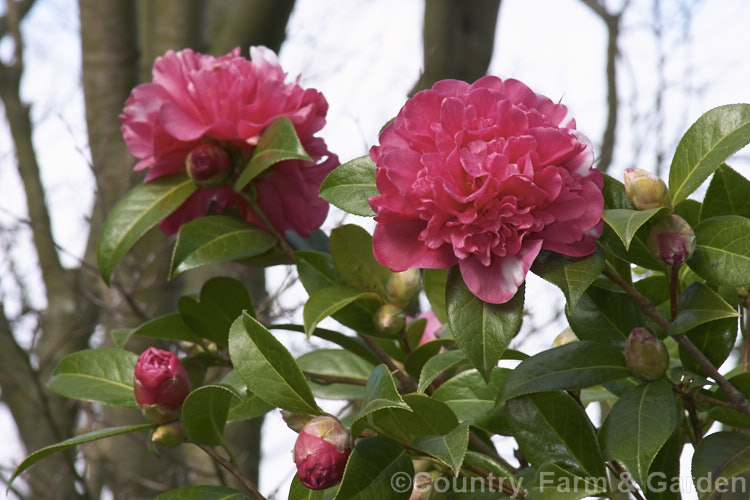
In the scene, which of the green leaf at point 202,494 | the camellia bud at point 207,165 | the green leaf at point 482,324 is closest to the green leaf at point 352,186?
the green leaf at point 482,324

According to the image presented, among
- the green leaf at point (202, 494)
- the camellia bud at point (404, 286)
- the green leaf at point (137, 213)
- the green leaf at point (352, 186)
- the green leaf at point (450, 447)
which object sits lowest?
the green leaf at point (202, 494)

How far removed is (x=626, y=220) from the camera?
56cm

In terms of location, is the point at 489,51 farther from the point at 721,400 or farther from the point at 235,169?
Answer: the point at 721,400

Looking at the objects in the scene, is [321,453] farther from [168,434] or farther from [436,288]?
[436,288]

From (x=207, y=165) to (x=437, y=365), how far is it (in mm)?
345

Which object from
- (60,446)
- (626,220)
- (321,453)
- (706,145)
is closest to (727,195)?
(706,145)

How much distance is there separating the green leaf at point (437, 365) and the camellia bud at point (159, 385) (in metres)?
0.24

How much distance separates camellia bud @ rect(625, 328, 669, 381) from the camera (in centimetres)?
62

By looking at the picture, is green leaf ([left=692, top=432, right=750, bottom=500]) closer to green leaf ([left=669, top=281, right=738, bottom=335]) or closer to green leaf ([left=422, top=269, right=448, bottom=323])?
green leaf ([left=669, top=281, right=738, bottom=335])

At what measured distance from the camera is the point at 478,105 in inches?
23.8

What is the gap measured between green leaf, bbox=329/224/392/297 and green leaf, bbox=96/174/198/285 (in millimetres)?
208

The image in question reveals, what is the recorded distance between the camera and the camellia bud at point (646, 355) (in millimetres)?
623

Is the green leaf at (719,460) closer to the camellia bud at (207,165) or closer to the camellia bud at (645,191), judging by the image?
the camellia bud at (645,191)

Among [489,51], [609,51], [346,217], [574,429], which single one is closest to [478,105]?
[574,429]
